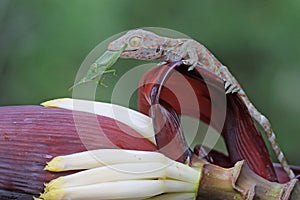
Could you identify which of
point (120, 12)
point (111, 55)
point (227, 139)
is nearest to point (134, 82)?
point (111, 55)

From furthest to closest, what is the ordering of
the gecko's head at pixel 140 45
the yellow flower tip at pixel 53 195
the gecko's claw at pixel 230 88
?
1. the gecko's head at pixel 140 45
2. the gecko's claw at pixel 230 88
3. the yellow flower tip at pixel 53 195

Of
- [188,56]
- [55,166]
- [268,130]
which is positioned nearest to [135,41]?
[188,56]

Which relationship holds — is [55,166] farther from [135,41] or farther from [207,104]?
[135,41]

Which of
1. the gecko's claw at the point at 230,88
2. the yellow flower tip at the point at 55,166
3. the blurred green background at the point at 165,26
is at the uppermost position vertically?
the gecko's claw at the point at 230,88

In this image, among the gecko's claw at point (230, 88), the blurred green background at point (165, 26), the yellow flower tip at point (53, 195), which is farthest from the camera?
the blurred green background at point (165, 26)

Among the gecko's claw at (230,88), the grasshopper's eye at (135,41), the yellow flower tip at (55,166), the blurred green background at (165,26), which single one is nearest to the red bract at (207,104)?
the gecko's claw at (230,88)

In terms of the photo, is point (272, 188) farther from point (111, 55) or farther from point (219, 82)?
point (111, 55)

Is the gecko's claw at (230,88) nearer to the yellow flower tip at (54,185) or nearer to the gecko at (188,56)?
the gecko at (188,56)
